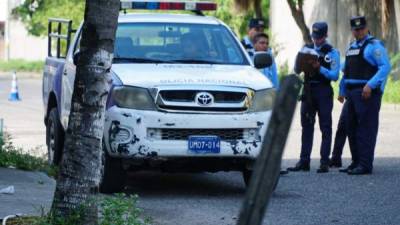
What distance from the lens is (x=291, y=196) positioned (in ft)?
36.1

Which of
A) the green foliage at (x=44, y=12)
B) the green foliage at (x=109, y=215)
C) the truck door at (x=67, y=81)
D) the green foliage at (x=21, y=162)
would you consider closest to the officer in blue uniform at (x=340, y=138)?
the truck door at (x=67, y=81)

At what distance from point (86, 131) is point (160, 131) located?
2.82 meters

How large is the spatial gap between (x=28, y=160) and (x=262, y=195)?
8.84 meters

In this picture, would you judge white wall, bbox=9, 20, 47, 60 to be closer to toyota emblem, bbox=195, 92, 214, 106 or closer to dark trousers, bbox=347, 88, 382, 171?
dark trousers, bbox=347, 88, 382, 171

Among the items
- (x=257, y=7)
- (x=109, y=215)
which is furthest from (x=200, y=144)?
(x=257, y=7)

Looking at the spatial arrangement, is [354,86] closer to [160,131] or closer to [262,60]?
[262,60]

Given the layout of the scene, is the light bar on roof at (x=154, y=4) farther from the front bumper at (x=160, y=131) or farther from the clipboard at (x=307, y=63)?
the front bumper at (x=160, y=131)

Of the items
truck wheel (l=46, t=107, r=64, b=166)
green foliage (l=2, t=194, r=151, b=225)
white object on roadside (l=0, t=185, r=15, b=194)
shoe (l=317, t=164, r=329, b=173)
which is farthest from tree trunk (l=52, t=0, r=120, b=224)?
shoe (l=317, t=164, r=329, b=173)

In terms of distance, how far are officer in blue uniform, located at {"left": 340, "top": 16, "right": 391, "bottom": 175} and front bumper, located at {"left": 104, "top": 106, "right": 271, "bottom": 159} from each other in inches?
106

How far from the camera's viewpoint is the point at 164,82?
1048cm

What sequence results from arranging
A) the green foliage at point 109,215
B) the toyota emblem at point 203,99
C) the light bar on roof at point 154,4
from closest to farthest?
the green foliage at point 109,215 → the toyota emblem at point 203,99 → the light bar on roof at point 154,4

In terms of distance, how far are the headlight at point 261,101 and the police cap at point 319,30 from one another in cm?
231

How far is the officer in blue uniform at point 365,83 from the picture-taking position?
12.7 meters

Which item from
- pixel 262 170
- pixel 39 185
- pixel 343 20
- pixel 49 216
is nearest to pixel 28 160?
pixel 39 185
